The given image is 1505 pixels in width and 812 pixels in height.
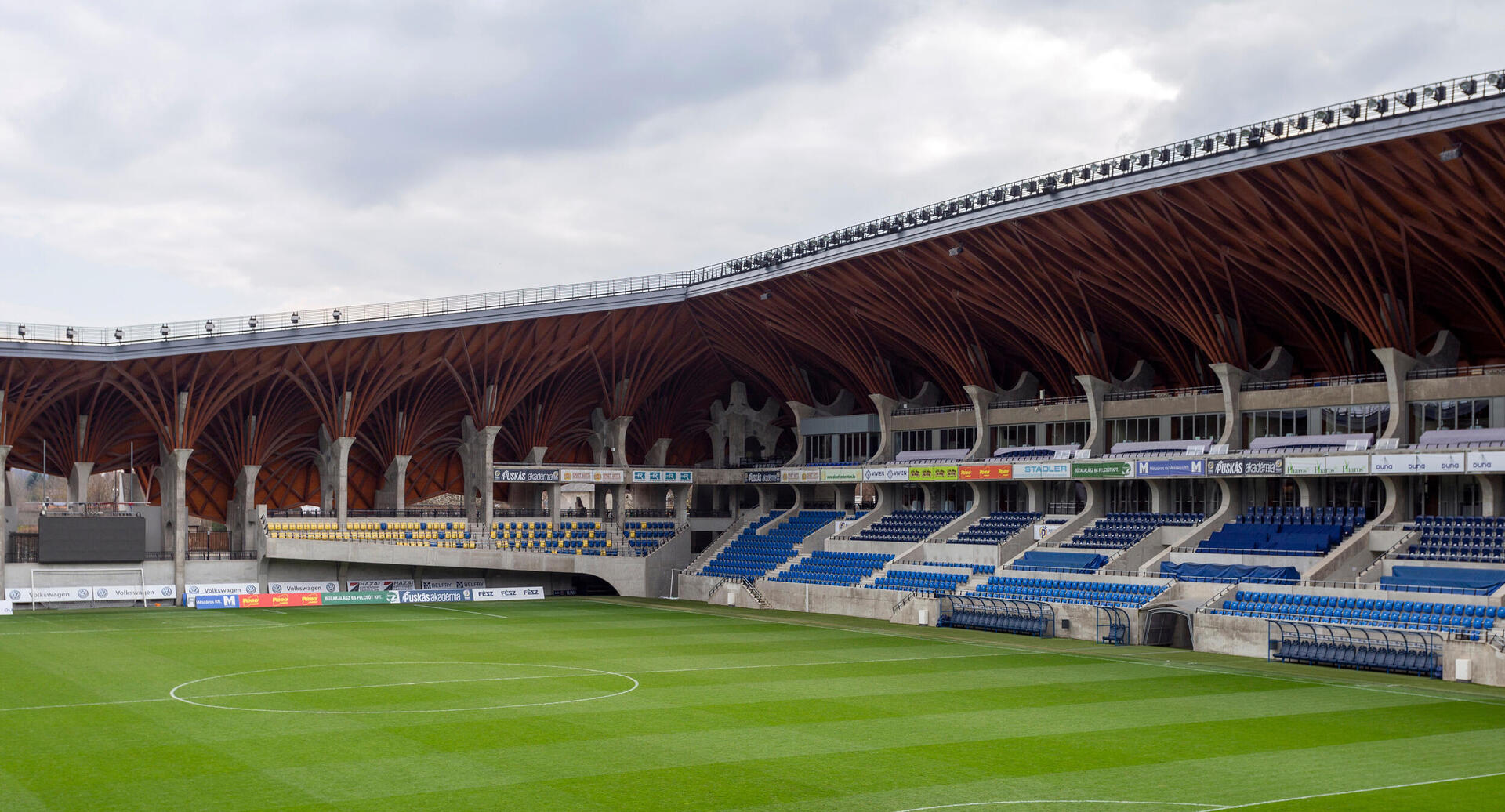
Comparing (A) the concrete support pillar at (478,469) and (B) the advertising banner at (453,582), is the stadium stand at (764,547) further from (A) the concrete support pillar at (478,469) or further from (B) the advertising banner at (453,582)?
(B) the advertising banner at (453,582)

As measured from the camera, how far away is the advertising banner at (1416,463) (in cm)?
4634

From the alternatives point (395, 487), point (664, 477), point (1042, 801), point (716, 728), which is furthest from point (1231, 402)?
point (395, 487)

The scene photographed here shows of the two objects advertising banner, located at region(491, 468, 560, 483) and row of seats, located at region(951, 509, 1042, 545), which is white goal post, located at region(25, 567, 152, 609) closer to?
advertising banner, located at region(491, 468, 560, 483)

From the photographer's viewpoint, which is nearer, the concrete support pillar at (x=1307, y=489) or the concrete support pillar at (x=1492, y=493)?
the concrete support pillar at (x=1492, y=493)

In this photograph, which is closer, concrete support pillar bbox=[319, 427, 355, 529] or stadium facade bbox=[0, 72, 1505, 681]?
stadium facade bbox=[0, 72, 1505, 681]

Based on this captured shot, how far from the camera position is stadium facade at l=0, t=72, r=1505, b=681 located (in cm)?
4509

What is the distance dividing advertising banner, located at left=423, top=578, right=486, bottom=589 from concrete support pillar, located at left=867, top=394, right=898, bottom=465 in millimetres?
23867

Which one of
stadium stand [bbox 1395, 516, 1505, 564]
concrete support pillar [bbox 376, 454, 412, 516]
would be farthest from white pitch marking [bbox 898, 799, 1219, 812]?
concrete support pillar [bbox 376, 454, 412, 516]

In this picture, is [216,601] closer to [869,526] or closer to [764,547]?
[764,547]

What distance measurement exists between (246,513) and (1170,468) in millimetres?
49460

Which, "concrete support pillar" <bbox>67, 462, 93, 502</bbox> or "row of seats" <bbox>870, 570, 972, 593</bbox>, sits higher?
"concrete support pillar" <bbox>67, 462, 93, 502</bbox>

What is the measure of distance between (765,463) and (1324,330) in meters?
37.9

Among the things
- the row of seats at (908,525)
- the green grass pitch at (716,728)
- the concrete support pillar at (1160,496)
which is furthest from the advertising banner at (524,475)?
the concrete support pillar at (1160,496)

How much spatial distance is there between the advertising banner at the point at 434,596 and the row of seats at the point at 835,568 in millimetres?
15749
